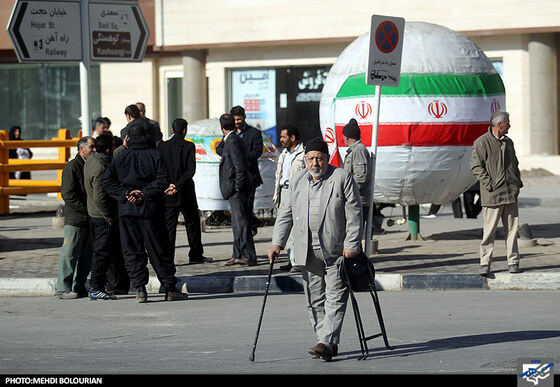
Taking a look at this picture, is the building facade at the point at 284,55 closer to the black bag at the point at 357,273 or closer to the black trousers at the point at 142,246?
the black trousers at the point at 142,246

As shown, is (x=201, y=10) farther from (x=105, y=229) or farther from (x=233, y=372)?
(x=233, y=372)

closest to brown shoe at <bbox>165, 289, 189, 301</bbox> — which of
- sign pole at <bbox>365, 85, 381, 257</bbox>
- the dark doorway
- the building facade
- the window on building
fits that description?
sign pole at <bbox>365, 85, 381, 257</bbox>

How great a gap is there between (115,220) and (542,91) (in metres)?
20.4

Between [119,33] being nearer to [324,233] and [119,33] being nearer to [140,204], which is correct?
[140,204]

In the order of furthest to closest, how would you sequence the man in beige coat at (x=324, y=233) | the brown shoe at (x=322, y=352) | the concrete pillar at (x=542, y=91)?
the concrete pillar at (x=542, y=91) → the man in beige coat at (x=324, y=233) → the brown shoe at (x=322, y=352)

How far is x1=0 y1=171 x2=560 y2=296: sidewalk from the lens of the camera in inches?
480

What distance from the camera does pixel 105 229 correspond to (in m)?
11.7

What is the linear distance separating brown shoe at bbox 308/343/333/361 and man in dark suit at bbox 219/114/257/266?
5344 mm

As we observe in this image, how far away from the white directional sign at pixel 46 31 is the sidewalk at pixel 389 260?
2575 millimetres

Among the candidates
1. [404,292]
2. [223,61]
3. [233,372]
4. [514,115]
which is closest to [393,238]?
[404,292]

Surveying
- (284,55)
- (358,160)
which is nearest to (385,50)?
(358,160)

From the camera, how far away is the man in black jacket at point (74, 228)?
11812 millimetres

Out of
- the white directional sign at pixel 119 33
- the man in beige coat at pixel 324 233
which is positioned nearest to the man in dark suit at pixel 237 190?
the white directional sign at pixel 119 33

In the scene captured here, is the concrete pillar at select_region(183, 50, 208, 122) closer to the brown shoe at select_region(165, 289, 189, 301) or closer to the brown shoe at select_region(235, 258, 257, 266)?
the brown shoe at select_region(235, 258, 257, 266)
